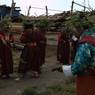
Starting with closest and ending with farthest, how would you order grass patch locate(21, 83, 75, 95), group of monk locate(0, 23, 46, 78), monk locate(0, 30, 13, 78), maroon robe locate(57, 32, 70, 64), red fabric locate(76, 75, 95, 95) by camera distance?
red fabric locate(76, 75, 95, 95) < grass patch locate(21, 83, 75, 95) < group of monk locate(0, 23, 46, 78) < monk locate(0, 30, 13, 78) < maroon robe locate(57, 32, 70, 64)

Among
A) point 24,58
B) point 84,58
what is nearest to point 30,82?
point 24,58

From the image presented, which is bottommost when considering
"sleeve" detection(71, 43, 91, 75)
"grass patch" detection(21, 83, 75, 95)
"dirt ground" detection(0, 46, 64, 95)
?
"dirt ground" detection(0, 46, 64, 95)

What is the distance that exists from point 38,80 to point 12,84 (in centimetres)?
102

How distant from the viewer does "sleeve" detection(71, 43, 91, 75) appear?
699 centimetres

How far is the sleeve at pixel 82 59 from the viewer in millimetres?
6988

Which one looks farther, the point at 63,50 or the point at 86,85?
the point at 63,50

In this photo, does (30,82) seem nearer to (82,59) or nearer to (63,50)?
(63,50)

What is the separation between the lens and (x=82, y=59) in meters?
6.99

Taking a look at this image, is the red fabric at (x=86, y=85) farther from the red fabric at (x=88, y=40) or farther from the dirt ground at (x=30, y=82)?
the dirt ground at (x=30, y=82)

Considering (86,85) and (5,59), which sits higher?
(86,85)

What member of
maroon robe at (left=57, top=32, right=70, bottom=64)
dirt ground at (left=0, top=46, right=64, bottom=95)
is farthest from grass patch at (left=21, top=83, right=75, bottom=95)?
maroon robe at (left=57, top=32, right=70, bottom=64)

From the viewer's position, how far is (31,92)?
33.1ft

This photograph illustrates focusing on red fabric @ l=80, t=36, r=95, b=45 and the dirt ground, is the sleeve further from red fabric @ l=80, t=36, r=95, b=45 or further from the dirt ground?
the dirt ground

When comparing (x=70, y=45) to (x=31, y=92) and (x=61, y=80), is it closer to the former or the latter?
(x=61, y=80)
